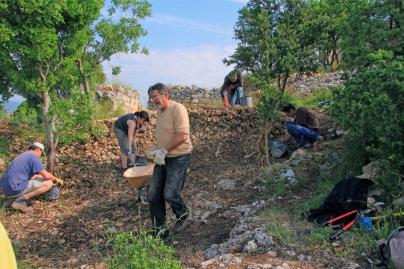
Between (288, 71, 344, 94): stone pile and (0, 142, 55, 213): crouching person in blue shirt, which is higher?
(288, 71, 344, 94): stone pile

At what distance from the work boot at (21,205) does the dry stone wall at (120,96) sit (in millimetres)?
5759

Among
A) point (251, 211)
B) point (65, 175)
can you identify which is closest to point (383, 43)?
point (251, 211)

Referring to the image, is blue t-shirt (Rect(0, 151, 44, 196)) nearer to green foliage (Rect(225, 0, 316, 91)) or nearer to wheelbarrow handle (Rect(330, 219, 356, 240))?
green foliage (Rect(225, 0, 316, 91))

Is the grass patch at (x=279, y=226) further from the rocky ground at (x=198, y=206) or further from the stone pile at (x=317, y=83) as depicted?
the stone pile at (x=317, y=83)

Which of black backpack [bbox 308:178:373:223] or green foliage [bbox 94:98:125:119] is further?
green foliage [bbox 94:98:125:119]

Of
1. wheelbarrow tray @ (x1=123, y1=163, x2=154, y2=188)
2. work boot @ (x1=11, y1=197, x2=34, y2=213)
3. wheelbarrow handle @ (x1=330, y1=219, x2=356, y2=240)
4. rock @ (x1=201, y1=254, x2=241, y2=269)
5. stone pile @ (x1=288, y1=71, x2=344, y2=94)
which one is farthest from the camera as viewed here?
stone pile @ (x1=288, y1=71, x2=344, y2=94)

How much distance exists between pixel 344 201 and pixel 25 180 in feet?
15.2

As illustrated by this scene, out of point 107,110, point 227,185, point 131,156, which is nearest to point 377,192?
point 227,185

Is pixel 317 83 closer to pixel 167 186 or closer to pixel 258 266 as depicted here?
pixel 167 186

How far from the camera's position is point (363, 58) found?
6.35m

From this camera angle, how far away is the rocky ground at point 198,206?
184 inches

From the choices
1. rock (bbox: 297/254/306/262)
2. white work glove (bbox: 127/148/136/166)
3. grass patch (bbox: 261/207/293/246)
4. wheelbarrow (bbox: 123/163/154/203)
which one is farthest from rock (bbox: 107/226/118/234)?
rock (bbox: 297/254/306/262)

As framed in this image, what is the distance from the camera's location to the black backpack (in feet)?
15.9

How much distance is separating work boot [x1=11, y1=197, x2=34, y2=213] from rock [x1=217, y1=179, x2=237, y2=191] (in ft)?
9.18
